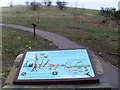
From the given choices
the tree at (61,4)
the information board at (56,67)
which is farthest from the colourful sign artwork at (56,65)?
the tree at (61,4)

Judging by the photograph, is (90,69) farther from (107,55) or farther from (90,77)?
(107,55)

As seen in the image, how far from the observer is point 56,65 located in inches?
208

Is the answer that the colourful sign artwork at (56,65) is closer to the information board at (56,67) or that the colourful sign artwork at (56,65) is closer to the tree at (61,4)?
the information board at (56,67)

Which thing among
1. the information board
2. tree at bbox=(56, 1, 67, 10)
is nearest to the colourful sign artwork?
the information board

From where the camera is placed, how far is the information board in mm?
4871

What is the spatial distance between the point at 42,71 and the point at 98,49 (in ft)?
28.7

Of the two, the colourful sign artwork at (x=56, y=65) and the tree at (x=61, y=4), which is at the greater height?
the tree at (x=61, y=4)

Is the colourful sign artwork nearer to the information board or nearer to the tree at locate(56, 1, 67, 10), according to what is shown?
the information board

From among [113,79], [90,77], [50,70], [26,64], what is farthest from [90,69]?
[113,79]

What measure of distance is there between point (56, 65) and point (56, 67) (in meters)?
0.07

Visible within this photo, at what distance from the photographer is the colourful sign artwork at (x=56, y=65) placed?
4953mm

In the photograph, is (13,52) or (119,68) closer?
(119,68)

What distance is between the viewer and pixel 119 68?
10031 mm

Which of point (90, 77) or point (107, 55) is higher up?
point (90, 77)
